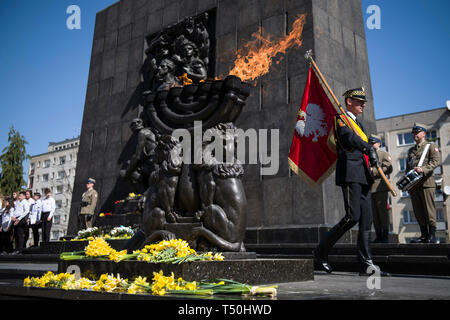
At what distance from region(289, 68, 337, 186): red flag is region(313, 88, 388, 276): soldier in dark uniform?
77cm

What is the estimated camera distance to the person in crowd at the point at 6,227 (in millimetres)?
12758

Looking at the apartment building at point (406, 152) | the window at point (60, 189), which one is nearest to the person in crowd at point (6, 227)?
the apartment building at point (406, 152)

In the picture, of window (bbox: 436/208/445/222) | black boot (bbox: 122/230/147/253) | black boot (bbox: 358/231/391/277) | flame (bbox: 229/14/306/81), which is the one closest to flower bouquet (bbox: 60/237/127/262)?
black boot (bbox: 122/230/147/253)

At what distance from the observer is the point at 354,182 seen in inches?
202

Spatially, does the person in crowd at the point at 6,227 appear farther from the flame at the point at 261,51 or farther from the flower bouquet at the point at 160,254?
the flower bouquet at the point at 160,254

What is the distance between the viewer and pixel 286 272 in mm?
4398

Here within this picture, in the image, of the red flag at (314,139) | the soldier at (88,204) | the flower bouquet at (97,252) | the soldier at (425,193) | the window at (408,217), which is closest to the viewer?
the flower bouquet at (97,252)

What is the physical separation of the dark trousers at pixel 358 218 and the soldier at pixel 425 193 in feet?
6.07

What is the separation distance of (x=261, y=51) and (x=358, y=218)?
5.81 metres

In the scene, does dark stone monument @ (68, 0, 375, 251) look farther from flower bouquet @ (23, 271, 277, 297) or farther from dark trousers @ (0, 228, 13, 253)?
dark trousers @ (0, 228, 13, 253)

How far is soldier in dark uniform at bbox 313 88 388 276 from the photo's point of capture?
16.7 ft

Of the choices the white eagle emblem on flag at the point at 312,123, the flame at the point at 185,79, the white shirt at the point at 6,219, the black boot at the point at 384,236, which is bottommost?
the black boot at the point at 384,236

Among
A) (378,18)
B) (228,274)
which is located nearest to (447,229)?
(378,18)
